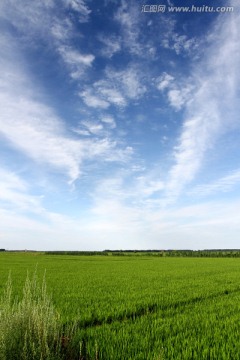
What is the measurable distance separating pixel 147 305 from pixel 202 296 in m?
4.78

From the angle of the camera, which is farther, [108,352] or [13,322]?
[108,352]

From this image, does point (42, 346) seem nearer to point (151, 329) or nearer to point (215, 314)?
point (151, 329)

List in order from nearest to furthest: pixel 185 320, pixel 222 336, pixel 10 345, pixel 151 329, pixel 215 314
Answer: pixel 10 345
pixel 222 336
pixel 151 329
pixel 185 320
pixel 215 314

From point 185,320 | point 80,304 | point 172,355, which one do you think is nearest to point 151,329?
point 185,320

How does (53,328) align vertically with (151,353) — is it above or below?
above

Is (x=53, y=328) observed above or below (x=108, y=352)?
above

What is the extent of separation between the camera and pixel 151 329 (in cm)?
927

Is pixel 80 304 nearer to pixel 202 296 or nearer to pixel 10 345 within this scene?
pixel 202 296

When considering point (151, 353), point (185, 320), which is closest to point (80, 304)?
point (185, 320)

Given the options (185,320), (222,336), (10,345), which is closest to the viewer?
(10,345)

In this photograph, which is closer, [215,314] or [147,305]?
[215,314]

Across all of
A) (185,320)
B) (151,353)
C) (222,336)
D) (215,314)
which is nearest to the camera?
(151,353)

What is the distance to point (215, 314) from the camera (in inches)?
464

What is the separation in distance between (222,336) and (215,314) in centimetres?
324
